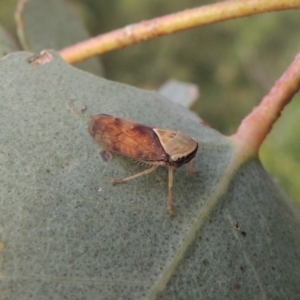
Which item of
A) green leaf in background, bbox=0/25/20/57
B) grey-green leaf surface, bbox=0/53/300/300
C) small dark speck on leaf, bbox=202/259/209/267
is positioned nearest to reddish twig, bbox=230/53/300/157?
grey-green leaf surface, bbox=0/53/300/300

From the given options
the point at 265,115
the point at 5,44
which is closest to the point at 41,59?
the point at 5,44

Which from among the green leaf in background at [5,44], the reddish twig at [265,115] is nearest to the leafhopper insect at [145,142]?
the reddish twig at [265,115]

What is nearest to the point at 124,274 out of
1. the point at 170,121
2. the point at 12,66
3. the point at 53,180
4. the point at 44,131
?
the point at 53,180

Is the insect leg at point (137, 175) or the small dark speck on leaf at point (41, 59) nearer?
the insect leg at point (137, 175)

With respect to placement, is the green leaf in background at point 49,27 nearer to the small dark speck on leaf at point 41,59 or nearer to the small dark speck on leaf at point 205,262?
the small dark speck on leaf at point 41,59

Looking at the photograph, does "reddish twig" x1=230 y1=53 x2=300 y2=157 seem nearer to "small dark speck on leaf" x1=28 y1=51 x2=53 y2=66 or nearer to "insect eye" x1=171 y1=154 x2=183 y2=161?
"insect eye" x1=171 y1=154 x2=183 y2=161

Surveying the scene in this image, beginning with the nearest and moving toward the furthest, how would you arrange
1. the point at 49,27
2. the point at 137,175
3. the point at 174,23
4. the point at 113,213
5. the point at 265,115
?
the point at 113,213
the point at 137,175
the point at 265,115
the point at 174,23
the point at 49,27

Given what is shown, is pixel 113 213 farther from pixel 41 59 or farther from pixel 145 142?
pixel 41 59
